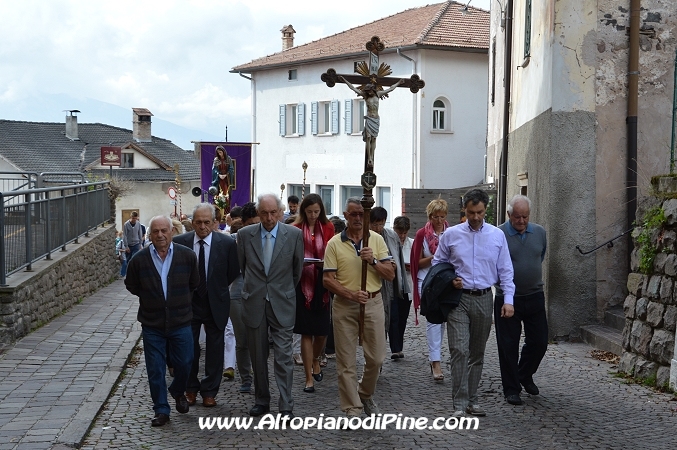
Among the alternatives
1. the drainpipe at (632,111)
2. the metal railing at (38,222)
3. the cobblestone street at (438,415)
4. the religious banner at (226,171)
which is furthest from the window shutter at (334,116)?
the cobblestone street at (438,415)

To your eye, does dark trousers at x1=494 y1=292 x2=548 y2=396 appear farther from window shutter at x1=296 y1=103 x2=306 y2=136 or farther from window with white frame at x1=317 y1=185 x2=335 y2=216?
window shutter at x1=296 y1=103 x2=306 y2=136

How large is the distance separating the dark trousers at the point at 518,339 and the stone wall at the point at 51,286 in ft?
19.0

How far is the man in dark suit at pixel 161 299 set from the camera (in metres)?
7.93

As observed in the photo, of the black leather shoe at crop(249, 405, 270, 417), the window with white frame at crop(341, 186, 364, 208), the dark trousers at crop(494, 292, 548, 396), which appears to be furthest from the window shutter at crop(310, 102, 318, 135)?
the black leather shoe at crop(249, 405, 270, 417)

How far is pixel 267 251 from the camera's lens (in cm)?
830

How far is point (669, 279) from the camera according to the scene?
9586 mm

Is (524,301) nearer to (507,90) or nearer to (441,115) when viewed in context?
(507,90)

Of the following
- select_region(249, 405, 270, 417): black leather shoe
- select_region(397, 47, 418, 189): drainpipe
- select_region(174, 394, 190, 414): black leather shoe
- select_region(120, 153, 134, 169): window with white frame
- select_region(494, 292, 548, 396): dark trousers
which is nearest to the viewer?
select_region(249, 405, 270, 417): black leather shoe

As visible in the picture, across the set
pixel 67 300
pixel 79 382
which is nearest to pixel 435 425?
pixel 79 382

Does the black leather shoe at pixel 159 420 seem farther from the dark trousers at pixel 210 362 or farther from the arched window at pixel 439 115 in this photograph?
the arched window at pixel 439 115

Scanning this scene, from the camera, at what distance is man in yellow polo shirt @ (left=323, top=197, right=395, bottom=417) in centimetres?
796

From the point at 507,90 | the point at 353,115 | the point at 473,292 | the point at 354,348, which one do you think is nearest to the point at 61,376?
the point at 354,348

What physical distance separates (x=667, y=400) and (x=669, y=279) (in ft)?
4.26

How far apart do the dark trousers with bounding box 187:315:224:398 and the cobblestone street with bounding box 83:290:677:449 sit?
180mm
